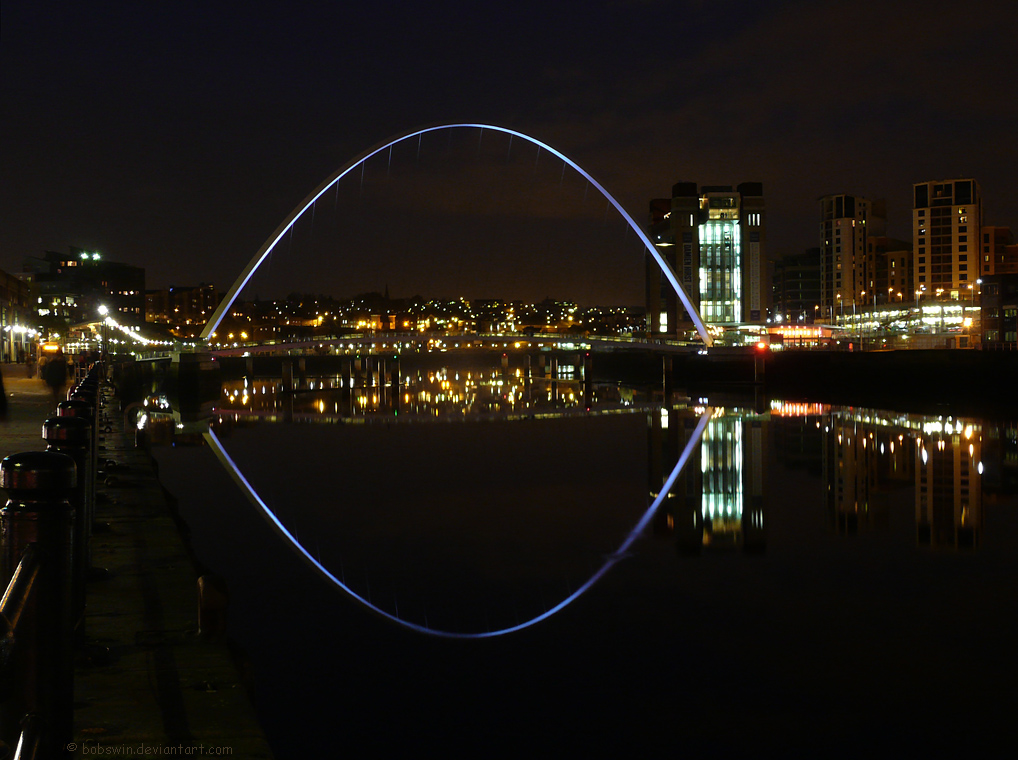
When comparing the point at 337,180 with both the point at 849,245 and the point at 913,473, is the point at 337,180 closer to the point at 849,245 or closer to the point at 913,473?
the point at 913,473

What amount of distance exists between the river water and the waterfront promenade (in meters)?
0.89

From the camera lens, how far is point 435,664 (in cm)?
902

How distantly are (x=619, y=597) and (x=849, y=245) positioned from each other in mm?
166124

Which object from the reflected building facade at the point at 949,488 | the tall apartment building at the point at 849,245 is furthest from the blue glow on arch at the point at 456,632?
the tall apartment building at the point at 849,245

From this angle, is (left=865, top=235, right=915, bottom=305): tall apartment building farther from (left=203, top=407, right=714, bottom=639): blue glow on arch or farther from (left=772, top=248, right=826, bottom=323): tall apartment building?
(left=203, top=407, right=714, bottom=639): blue glow on arch

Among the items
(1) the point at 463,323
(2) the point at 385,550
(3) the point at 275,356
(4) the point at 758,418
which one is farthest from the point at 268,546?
(1) the point at 463,323

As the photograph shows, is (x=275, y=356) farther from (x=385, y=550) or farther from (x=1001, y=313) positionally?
(x=385, y=550)

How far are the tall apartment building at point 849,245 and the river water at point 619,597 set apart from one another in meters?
147

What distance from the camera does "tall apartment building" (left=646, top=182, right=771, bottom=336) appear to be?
397 ft

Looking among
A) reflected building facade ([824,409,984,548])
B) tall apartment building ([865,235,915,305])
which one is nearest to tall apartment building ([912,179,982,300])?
tall apartment building ([865,235,915,305])

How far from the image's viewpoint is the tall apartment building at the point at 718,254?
120938 mm

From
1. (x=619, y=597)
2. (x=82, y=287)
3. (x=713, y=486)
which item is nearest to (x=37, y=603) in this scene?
(x=619, y=597)

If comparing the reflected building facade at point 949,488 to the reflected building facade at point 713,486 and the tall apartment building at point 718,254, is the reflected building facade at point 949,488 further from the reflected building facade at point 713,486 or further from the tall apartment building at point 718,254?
the tall apartment building at point 718,254

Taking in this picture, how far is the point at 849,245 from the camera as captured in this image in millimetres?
165000
